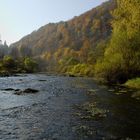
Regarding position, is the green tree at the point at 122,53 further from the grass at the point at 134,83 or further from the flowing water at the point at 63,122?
the flowing water at the point at 63,122

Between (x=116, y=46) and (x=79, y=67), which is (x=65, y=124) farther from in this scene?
(x=79, y=67)

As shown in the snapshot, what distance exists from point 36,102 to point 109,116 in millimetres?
13176

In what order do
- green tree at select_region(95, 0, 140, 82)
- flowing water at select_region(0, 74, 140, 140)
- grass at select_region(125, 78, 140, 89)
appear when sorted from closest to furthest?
flowing water at select_region(0, 74, 140, 140) < grass at select_region(125, 78, 140, 89) < green tree at select_region(95, 0, 140, 82)

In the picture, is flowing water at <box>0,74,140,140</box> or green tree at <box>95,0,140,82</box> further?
green tree at <box>95,0,140,82</box>

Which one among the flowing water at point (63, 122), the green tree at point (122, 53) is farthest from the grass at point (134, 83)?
the flowing water at point (63, 122)

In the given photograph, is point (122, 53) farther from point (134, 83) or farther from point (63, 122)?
point (63, 122)

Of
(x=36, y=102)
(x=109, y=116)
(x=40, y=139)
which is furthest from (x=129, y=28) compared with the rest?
(x=40, y=139)

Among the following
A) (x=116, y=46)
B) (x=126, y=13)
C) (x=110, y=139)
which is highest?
(x=126, y=13)

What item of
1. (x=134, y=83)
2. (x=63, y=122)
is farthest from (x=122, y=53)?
(x=63, y=122)

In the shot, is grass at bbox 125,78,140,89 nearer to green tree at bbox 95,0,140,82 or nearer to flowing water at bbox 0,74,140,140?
green tree at bbox 95,0,140,82

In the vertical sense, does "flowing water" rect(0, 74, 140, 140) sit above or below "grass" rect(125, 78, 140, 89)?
below

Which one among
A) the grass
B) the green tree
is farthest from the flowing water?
the green tree

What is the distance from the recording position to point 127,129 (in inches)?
1001

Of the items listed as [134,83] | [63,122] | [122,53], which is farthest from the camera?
[122,53]
